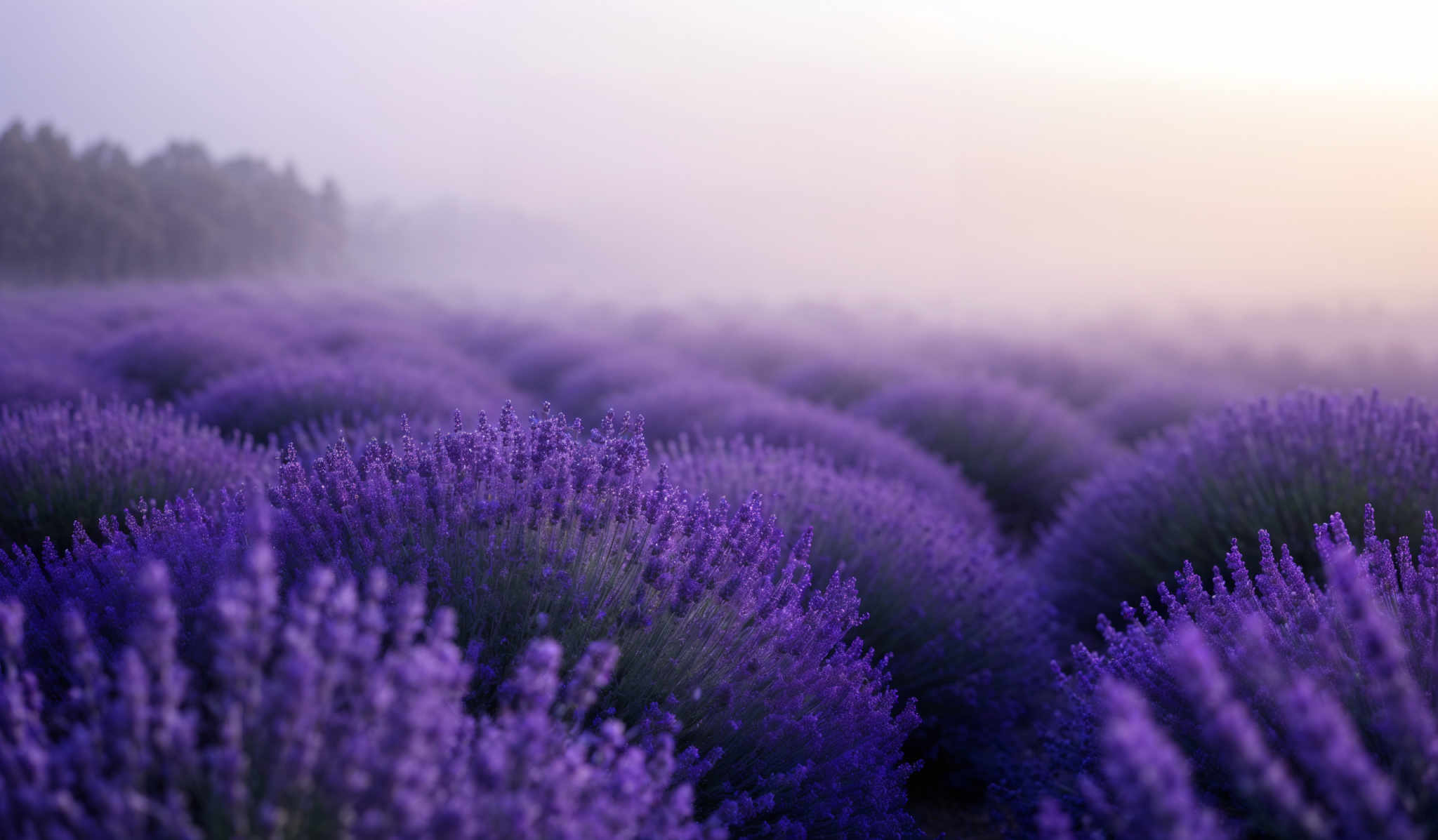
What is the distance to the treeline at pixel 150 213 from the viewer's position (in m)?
14.1

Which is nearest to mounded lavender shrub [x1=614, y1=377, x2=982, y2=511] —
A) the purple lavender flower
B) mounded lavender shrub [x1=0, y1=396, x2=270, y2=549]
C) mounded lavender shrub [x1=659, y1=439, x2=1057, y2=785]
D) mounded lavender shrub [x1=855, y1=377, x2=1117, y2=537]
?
mounded lavender shrub [x1=855, y1=377, x2=1117, y2=537]


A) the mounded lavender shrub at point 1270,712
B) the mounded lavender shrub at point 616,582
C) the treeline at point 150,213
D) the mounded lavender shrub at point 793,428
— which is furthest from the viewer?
the treeline at point 150,213

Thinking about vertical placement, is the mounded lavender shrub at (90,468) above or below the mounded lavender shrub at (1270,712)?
below

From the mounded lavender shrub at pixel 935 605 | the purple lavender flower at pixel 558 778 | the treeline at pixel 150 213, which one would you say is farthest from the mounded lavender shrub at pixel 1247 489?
the treeline at pixel 150 213

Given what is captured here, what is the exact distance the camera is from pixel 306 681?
39.5 inches

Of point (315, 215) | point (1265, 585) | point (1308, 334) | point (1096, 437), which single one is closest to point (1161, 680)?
point (1265, 585)

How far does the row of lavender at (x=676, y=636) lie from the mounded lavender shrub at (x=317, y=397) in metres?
0.04

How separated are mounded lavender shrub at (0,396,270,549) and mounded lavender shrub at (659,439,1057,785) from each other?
1.55m

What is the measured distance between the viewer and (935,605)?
118 inches

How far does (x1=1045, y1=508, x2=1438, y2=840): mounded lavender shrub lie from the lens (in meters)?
0.91

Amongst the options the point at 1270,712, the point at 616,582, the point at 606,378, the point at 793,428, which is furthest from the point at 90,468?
the point at 606,378

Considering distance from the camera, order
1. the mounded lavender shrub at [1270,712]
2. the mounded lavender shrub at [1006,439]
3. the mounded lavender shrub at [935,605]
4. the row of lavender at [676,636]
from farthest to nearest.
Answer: the mounded lavender shrub at [1006,439] < the mounded lavender shrub at [935,605] < the row of lavender at [676,636] < the mounded lavender shrub at [1270,712]

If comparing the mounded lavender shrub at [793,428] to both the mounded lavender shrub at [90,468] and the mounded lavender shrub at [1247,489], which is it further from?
the mounded lavender shrub at [90,468]

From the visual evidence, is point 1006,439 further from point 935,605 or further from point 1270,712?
point 1270,712
